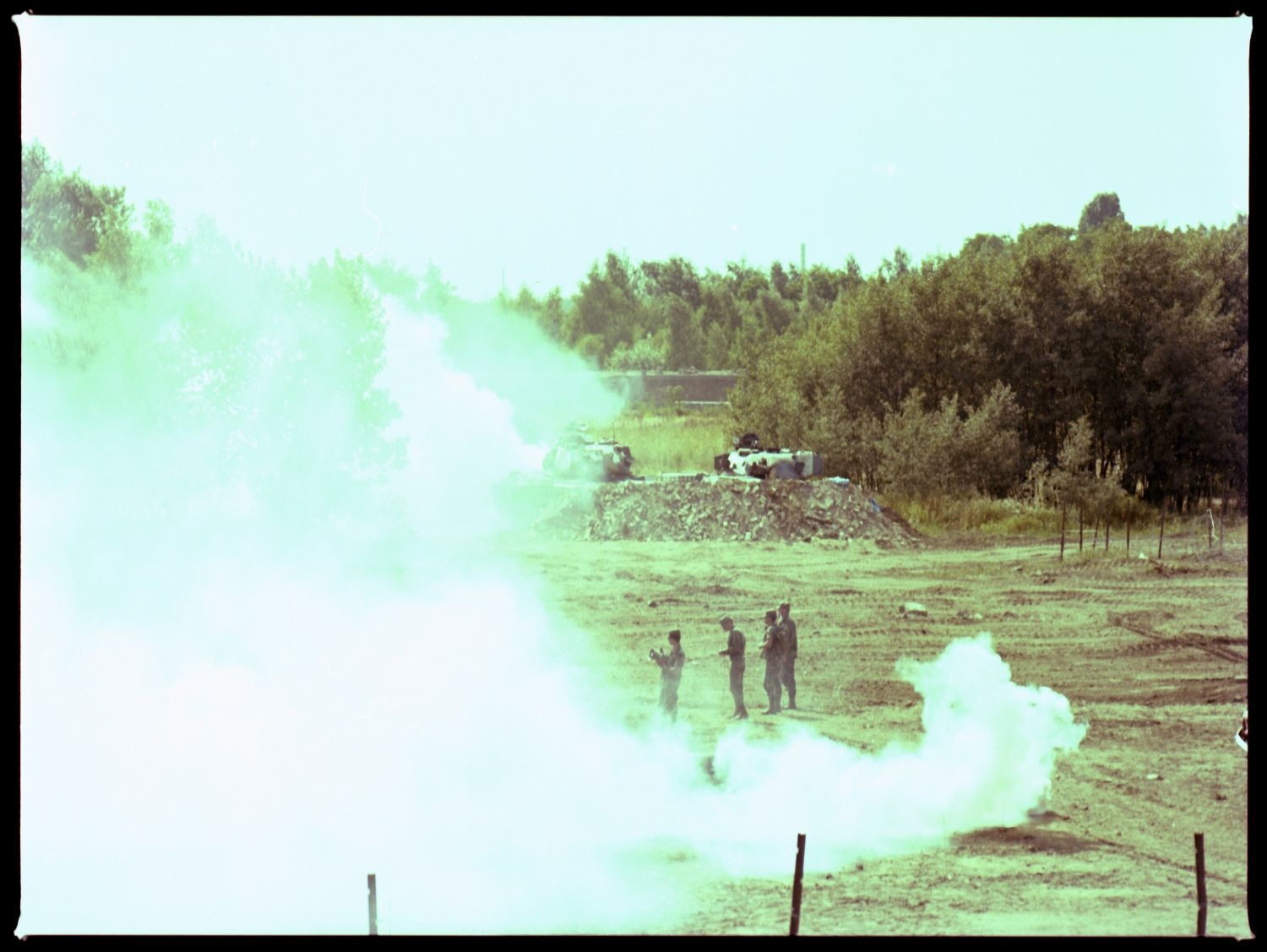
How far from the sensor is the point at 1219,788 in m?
14.9

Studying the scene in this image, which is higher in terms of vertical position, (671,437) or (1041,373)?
(1041,373)

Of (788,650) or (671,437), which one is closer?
(788,650)

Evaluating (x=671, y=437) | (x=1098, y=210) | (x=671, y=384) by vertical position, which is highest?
(x=1098, y=210)

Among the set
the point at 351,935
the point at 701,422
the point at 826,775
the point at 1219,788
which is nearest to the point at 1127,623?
the point at 1219,788

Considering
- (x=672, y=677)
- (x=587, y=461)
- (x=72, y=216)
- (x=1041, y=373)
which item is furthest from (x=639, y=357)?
(x=672, y=677)

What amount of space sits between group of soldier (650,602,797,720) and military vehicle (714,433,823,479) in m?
→ 16.5

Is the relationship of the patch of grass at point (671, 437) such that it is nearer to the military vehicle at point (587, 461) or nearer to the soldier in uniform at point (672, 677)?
the military vehicle at point (587, 461)

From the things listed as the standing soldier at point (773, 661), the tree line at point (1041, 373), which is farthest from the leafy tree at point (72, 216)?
the standing soldier at point (773, 661)

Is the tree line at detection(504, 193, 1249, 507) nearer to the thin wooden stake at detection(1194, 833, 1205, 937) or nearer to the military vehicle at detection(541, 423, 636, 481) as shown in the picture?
the military vehicle at detection(541, 423, 636, 481)

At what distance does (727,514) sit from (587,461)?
4890mm

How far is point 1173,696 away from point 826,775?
647cm

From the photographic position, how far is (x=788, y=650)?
58.3ft

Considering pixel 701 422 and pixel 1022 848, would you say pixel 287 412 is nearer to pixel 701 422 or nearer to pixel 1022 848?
pixel 1022 848

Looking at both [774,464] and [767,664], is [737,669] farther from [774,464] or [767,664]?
[774,464]
